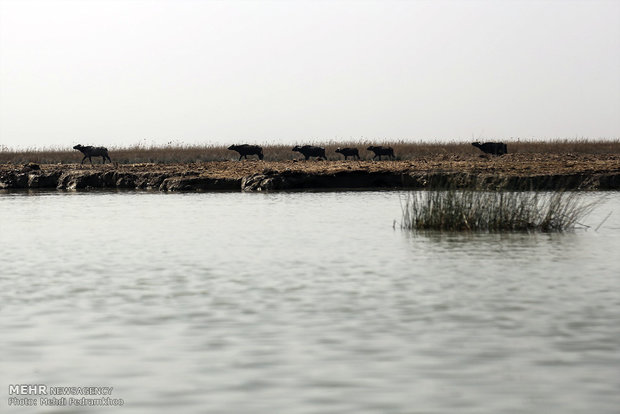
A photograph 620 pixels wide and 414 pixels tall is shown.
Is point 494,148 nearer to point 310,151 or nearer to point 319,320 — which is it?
point 310,151

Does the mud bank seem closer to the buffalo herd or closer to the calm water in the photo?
the buffalo herd

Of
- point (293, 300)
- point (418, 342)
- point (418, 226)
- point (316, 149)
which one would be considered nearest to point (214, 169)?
point (316, 149)

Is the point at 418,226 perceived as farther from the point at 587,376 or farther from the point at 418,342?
the point at 587,376

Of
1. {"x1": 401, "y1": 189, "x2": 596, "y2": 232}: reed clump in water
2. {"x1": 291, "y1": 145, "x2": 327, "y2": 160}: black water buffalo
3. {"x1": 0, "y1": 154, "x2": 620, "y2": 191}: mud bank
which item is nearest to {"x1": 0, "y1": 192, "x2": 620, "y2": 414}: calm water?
{"x1": 401, "y1": 189, "x2": 596, "y2": 232}: reed clump in water

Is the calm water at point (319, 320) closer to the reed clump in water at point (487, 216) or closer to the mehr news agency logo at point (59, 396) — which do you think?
the mehr news agency logo at point (59, 396)

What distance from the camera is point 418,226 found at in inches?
712

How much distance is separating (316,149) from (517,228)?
1000 inches

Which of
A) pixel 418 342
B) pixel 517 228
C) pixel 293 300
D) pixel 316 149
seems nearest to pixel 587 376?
pixel 418 342

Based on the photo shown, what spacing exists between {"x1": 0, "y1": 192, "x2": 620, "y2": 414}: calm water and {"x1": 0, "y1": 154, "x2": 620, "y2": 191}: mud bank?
13.8 m

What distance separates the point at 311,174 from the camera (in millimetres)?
33781

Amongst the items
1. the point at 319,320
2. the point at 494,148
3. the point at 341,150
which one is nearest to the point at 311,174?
the point at 341,150

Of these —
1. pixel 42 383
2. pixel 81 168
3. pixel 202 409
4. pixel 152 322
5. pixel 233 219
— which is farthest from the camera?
pixel 81 168

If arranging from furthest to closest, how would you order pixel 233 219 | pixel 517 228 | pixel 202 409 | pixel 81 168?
pixel 81 168, pixel 233 219, pixel 517 228, pixel 202 409

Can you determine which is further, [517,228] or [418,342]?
[517,228]
